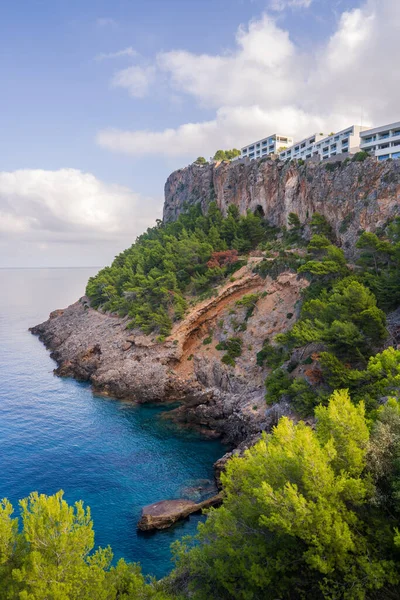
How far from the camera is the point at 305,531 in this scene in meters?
13.7

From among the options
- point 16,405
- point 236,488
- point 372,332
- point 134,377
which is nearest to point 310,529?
point 236,488

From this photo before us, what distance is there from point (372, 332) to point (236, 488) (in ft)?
59.8

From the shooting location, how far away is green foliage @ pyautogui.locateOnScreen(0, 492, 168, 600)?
1362 centimetres

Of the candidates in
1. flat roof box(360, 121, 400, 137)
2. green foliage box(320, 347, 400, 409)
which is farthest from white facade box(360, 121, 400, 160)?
green foliage box(320, 347, 400, 409)

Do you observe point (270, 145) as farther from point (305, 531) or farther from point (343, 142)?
point (305, 531)

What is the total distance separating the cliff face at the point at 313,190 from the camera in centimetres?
4806

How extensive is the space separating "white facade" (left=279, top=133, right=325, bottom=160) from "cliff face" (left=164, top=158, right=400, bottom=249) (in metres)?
16.8

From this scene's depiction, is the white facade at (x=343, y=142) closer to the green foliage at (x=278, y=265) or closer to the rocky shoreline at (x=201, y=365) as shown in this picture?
the green foliage at (x=278, y=265)

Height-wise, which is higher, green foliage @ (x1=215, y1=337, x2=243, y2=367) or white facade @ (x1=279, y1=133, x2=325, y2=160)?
white facade @ (x1=279, y1=133, x2=325, y2=160)

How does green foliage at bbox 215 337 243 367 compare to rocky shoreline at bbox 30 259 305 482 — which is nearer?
rocky shoreline at bbox 30 259 305 482

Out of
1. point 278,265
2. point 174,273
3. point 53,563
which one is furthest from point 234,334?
point 53,563

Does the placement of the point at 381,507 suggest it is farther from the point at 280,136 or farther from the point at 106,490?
the point at 280,136

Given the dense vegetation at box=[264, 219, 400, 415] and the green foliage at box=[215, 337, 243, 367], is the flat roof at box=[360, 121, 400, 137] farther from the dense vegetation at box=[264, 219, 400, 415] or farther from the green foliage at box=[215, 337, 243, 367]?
the green foliage at box=[215, 337, 243, 367]

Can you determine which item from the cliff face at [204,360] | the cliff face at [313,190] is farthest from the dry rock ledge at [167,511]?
the cliff face at [313,190]
